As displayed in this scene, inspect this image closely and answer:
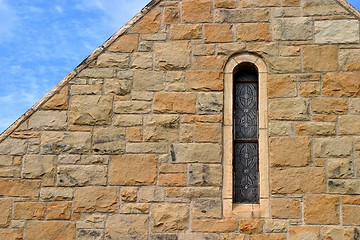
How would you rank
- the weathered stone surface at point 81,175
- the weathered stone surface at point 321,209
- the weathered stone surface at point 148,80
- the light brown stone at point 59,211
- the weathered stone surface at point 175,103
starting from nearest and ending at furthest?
the weathered stone surface at point 321,209 < the light brown stone at point 59,211 < the weathered stone surface at point 81,175 < the weathered stone surface at point 175,103 < the weathered stone surface at point 148,80

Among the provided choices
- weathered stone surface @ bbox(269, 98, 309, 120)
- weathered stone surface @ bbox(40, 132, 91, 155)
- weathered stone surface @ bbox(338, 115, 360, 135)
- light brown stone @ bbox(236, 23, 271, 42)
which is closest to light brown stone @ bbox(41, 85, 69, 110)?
weathered stone surface @ bbox(40, 132, 91, 155)

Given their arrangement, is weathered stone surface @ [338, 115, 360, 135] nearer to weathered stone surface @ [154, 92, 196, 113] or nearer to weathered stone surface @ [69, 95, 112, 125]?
weathered stone surface @ [154, 92, 196, 113]

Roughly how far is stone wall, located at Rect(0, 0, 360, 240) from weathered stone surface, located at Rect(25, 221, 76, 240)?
0.04 ft

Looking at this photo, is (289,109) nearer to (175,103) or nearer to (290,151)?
(290,151)

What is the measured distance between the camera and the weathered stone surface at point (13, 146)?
24.6 ft

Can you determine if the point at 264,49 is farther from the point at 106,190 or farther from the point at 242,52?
the point at 106,190

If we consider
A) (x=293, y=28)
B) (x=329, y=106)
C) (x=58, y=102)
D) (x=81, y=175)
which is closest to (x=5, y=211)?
(x=81, y=175)

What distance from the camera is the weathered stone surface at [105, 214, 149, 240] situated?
7227mm

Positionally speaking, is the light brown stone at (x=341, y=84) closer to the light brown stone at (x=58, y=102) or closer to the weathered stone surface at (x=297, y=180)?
the weathered stone surface at (x=297, y=180)

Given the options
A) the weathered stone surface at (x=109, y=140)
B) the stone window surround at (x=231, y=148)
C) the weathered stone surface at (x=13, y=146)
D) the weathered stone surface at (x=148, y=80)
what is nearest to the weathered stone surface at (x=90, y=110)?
the weathered stone surface at (x=109, y=140)

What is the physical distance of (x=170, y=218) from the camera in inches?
285

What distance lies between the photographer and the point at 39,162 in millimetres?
7480

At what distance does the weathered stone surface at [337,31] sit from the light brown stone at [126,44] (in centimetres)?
228

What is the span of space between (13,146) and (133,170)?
1485 mm
